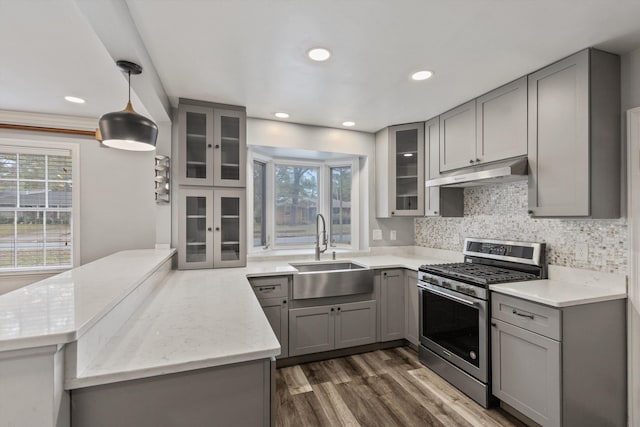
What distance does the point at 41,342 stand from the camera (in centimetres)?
85

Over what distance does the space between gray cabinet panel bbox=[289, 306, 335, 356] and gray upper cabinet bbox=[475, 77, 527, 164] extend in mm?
1963

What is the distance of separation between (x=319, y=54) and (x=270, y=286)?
1.87 meters

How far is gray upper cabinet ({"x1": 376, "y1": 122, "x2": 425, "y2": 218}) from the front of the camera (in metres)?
3.33

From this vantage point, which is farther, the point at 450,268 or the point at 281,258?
the point at 281,258

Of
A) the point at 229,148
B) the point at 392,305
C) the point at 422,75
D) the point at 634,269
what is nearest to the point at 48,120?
the point at 229,148

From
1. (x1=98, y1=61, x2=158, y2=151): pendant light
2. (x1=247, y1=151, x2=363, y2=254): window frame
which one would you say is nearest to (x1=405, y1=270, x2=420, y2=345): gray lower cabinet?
(x1=247, y1=151, x2=363, y2=254): window frame

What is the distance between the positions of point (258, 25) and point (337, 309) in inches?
92.3

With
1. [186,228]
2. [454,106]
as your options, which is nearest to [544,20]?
[454,106]

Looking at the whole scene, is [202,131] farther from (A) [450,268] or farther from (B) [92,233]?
(A) [450,268]

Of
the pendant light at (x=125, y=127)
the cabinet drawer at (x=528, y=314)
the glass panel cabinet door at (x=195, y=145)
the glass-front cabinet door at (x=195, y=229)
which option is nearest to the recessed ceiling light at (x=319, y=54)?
the pendant light at (x=125, y=127)

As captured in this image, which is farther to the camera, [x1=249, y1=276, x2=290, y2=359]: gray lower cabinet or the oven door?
[x1=249, y1=276, x2=290, y2=359]: gray lower cabinet

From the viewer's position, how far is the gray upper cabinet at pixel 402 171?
3326 mm

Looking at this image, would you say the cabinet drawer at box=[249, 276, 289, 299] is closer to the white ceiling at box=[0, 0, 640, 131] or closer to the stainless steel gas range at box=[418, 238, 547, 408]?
the stainless steel gas range at box=[418, 238, 547, 408]

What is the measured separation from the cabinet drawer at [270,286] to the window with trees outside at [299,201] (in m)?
0.95
